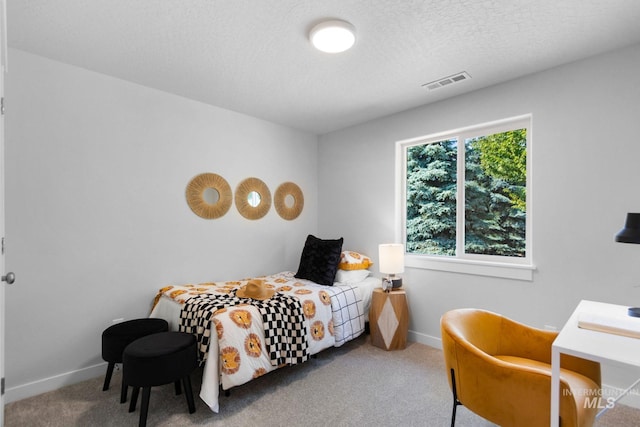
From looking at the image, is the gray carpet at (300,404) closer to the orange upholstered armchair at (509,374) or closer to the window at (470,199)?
the orange upholstered armchair at (509,374)

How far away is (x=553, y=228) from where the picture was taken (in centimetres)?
247

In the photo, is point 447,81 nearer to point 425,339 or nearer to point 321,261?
point 321,261

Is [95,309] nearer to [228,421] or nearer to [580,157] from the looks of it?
[228,421]

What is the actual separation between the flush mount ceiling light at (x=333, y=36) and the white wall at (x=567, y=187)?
59.2 inches

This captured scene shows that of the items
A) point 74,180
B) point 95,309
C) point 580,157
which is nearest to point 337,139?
point 580,157

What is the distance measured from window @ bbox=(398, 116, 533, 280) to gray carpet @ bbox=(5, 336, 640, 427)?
108 centimetres

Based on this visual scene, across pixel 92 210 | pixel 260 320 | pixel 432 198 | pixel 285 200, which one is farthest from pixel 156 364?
pixel 432 198

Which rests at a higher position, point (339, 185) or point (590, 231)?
point (339, 185)

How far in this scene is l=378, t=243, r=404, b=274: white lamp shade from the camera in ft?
10.4

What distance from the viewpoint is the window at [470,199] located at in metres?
2.75

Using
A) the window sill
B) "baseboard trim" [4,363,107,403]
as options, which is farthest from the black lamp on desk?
"baseboard trim" [4,363,107,403]

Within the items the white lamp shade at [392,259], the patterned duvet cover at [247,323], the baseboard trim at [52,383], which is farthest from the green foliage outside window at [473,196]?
the baseboard trim at [52,383]

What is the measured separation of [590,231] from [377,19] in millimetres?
2097

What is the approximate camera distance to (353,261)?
11.5 feet
